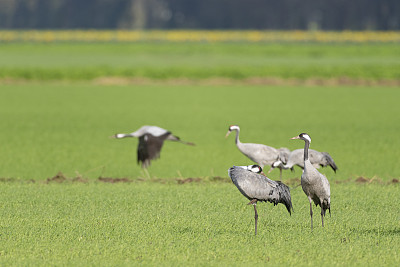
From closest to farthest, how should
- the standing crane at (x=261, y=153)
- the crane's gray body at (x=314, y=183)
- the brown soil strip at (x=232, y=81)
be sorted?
the crane's gray body at (x=314, y=183) → the standing crane at (x=261, y=153) → the brown soil strip at (x=232, y=81)

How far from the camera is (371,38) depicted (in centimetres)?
10531

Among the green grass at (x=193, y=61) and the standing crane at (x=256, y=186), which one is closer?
the standing crane at (x=256, y=186)

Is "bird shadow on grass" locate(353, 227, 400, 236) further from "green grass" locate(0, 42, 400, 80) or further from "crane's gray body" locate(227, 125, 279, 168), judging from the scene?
"green grass" locate(0, 42, 400, 80)

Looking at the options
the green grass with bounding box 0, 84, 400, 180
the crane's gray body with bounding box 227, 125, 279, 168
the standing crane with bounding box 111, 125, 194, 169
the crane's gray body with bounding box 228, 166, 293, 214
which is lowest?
the green grass with bounding box 0, 84, 400, 180

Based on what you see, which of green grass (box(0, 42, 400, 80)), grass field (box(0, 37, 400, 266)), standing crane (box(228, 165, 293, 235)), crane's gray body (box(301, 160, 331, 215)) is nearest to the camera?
grass field (box(0, 37, 400, 266))

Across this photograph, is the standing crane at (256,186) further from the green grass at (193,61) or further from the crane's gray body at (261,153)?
the green grass at (193,61)

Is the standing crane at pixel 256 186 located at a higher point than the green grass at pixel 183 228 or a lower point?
higher

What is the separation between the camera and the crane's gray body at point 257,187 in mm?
10195

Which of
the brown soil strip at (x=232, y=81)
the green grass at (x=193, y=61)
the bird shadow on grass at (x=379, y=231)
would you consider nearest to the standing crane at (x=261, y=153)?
the bird shadow on grass at (x=379, y=231)

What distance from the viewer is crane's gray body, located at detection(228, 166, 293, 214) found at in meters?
10.2

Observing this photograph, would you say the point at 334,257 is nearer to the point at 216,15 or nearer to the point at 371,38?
the point at 371,38

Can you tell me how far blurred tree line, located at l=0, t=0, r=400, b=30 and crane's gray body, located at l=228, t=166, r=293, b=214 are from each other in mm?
135284

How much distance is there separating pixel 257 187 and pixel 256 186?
0.02 meters

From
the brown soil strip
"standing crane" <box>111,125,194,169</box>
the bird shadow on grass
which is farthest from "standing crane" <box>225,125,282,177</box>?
the brown soil strip
